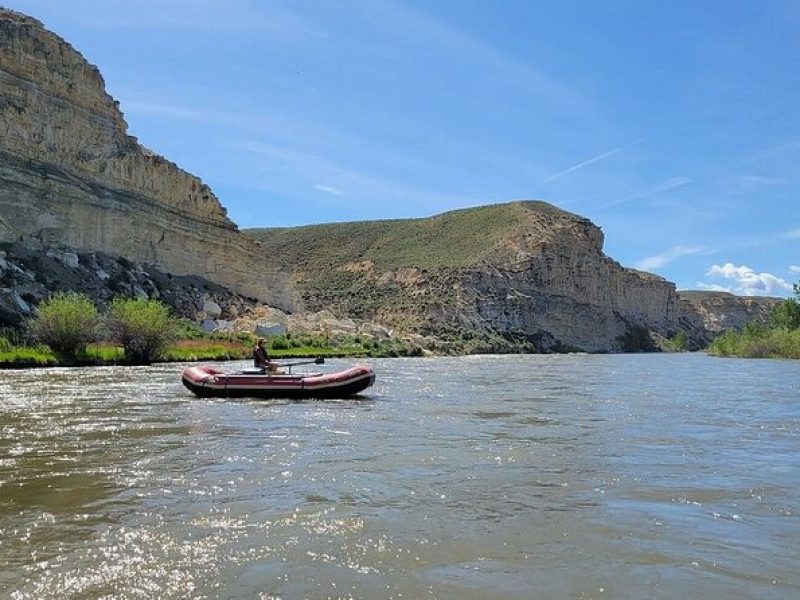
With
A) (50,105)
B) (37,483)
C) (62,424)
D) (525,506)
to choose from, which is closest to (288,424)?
(62,424)

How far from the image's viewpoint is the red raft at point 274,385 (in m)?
21.8

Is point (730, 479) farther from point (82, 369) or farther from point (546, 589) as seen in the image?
point (82, 369)

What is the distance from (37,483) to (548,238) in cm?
10113

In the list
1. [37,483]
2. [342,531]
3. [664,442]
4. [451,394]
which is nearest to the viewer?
[342,531]

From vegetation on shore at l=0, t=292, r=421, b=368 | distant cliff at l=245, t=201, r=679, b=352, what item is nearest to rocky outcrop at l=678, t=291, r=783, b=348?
distant cliff at l=245, t=201, r=679, b=352

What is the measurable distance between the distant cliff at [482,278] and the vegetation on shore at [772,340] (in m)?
24.5

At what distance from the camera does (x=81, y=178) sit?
5428 cm

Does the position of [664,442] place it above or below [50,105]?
below

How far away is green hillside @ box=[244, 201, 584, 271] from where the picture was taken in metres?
104

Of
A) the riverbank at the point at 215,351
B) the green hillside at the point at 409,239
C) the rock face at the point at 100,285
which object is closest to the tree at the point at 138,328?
the riverbank at the point at 215,351

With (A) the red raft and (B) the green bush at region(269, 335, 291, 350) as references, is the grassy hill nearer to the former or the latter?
(B) the green bush at region(269, 335, 291, 350)

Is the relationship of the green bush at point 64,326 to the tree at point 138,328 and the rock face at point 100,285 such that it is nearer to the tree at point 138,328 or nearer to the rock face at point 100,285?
the tree at point 138,328

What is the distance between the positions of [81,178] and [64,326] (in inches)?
864

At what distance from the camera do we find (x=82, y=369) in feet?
112
